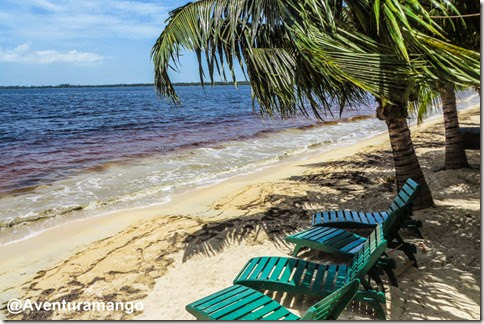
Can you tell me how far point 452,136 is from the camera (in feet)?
25.6

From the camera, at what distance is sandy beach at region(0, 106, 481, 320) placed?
13.0 ft

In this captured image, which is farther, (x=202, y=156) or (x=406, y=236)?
(x=202, y=156)

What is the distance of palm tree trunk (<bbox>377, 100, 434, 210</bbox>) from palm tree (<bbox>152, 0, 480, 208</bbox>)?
0.05ft

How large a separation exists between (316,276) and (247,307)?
962 mm

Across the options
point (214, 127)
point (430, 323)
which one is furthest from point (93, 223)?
point (214, 127)

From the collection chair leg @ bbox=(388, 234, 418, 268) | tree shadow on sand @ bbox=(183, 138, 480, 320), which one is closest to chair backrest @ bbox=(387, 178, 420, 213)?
chair leg @ bbox=(388, 234, 418, 268)

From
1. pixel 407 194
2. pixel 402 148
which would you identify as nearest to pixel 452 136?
pixel 402 148

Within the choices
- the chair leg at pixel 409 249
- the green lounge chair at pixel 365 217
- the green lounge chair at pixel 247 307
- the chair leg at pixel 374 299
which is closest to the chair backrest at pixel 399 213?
the green lounge chair at pixel 365 217

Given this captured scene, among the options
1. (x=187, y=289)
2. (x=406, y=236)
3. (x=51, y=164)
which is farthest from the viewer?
(x=51, y=164)

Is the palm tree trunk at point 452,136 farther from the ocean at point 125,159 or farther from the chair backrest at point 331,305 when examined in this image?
the chair backrest at point 331,305

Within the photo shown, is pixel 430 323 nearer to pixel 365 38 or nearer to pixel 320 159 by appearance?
pixel 365 38

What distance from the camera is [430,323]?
316cm

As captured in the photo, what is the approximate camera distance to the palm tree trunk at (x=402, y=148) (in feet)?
17.4

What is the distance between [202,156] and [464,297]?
11.6 m
